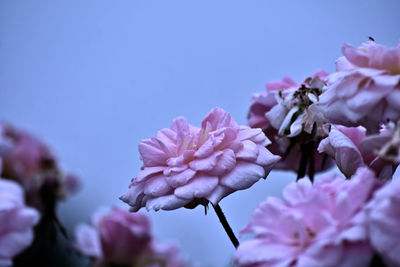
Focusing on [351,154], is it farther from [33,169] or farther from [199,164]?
[33,169]

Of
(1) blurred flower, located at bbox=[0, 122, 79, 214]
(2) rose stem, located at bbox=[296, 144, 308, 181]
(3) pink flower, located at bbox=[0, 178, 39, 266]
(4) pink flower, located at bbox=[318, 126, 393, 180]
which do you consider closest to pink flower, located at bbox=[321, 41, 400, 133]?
(4) pink flower, located at bbox=[318, 126, 393, 180]

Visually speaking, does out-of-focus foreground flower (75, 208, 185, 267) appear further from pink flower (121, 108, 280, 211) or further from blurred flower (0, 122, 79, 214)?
pink flower (121, 108, 280, 211)

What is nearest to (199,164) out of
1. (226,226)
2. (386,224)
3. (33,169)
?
(226,226)

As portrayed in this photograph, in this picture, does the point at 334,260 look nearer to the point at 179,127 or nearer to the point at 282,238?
the point at 282,238

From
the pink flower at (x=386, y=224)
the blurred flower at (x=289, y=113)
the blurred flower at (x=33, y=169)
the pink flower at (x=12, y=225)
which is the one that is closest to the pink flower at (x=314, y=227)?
the pink flower at (x=386, y=224)

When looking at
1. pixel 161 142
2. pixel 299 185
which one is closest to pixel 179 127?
pixel 161 142

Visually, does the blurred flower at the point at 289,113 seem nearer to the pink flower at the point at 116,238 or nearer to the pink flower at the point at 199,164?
the pink flower at the point at 199,164
